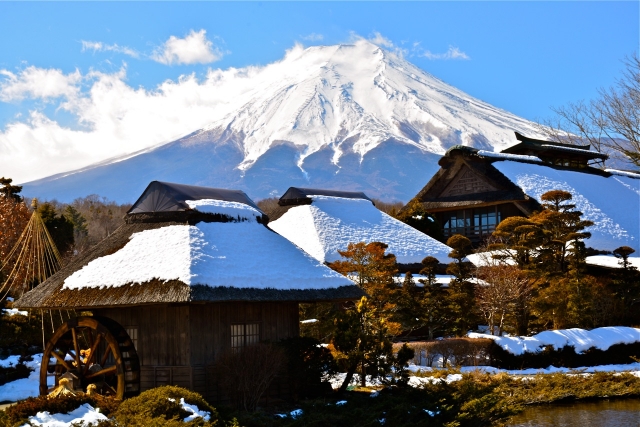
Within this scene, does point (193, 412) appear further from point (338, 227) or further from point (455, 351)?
point (338, 227)

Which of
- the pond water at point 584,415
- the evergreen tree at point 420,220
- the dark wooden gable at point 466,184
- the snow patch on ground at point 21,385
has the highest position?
the dark wooden gable at point 466,184

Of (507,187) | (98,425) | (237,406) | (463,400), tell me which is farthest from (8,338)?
(507,187)

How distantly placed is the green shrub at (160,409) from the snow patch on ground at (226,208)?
5.65 meters

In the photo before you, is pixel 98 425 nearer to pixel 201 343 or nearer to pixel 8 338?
pixel 201 343

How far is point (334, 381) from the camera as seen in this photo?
67.6 feet

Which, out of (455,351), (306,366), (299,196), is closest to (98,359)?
(306,366)

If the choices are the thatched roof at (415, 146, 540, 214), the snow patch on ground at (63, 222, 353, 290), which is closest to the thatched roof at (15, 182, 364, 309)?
the snow patch on ground at (63, 222, 353, 290)

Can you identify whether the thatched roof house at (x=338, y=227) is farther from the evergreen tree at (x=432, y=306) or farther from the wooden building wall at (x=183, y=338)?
the wooden building wall at (x=183, y=338)

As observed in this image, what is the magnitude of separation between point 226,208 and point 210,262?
8.67ft

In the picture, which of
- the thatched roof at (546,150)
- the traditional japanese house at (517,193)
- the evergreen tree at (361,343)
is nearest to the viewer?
the evergreen tree at (361,343)

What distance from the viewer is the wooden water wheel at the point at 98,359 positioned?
16.7 m

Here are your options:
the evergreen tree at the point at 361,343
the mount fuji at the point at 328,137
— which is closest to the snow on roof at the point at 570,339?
the evergreen tree at the point at 361,343

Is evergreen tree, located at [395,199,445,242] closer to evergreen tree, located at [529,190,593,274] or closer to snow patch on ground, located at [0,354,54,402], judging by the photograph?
evergreen tree, located at [529,190,593,274]

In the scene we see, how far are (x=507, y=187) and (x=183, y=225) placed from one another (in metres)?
23.2
